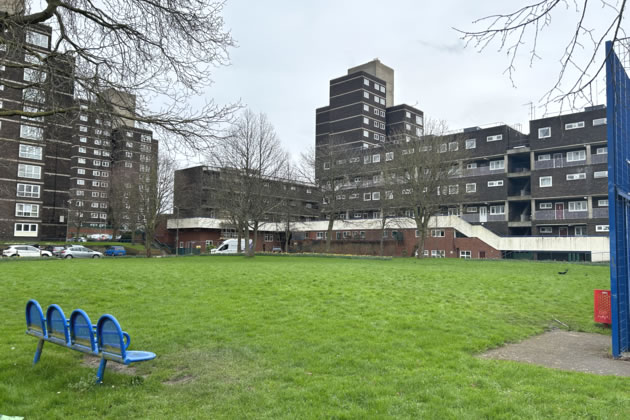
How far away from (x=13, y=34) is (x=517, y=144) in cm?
5751

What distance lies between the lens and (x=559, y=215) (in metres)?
50.8

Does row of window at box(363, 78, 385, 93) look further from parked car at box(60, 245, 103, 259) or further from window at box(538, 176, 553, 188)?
parked car at box(60, 245, 103, 259)

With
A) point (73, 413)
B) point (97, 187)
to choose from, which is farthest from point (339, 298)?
point (97, 187)

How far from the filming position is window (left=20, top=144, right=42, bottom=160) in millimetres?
60594

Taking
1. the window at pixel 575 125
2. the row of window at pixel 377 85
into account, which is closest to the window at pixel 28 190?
the row of window at pixel 377 85

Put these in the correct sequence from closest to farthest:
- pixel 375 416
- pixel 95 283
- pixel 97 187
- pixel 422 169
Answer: pixel 375 416, pixel 95 283, pixel 422 169, pixel 97 187

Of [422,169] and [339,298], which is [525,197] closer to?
[422,169]

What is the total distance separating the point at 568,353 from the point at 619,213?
2.54 metres

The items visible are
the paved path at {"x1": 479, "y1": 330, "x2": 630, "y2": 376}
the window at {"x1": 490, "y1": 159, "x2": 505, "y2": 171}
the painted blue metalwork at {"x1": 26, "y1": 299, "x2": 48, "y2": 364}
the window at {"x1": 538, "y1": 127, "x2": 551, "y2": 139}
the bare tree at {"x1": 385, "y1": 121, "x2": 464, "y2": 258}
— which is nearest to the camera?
the painted blue metalwork at {"x1": 26, "y1": 299, "x2": 48, "y2": 364}

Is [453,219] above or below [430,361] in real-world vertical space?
above

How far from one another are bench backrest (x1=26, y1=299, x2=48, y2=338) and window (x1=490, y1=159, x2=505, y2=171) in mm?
56270

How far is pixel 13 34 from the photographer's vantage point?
750 cm

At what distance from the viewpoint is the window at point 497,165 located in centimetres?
5634

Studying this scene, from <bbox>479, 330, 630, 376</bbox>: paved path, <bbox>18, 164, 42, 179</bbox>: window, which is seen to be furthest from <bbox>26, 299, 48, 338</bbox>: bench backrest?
<bbox>18, 164, 42, 179</bbox>: window
